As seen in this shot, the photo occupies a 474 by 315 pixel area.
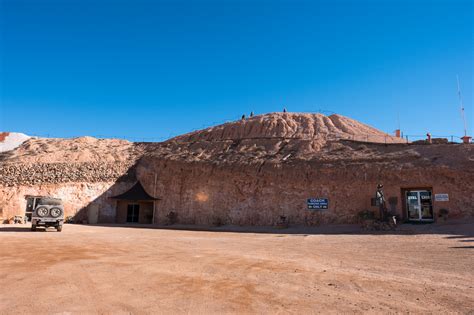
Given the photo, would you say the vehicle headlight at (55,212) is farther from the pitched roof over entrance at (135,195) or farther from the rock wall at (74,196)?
the rock wall at (74,196)

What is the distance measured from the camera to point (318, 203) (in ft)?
87.5

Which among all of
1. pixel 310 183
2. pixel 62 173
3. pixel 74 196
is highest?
pixel 62 173

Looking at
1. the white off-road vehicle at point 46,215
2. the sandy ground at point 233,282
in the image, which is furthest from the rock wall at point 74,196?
the sandy ground at point 233,282

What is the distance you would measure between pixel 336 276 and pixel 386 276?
3.89 feet

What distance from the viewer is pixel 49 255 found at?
10461mm

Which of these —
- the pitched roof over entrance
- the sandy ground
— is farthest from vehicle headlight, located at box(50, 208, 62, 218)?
the pitched roof over entrance

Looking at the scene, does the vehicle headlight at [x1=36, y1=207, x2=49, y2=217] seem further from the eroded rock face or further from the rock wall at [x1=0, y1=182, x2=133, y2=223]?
the eroded rock face

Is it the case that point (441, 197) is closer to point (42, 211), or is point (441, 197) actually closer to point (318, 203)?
point (318, 203)

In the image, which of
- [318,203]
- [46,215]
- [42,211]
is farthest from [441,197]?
[42,211]

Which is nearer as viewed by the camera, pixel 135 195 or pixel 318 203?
pixel 318 203

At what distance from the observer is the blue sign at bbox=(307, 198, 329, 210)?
26438 mm

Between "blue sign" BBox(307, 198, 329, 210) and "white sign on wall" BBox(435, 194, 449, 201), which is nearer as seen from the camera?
"white sign on wall" BBox(435, 194, 449, 201)

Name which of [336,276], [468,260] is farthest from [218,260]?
[468,260]

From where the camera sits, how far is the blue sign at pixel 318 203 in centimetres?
2644
